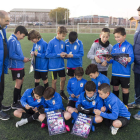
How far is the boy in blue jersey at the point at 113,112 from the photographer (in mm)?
2471

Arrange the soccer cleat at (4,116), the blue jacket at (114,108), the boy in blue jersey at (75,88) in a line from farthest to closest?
the boy in blue jersey at (75,88)
the soccer cleat at (4,116)
the blue jacket at (114,108)

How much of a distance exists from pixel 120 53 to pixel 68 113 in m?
1.41

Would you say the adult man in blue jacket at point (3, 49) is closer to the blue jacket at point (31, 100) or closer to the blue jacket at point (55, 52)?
the blue jacket at point (31, 100)

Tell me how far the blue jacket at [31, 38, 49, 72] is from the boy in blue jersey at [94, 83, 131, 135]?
1.52 meters

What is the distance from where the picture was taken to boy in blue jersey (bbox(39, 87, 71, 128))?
265cm

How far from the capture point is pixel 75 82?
3.18m

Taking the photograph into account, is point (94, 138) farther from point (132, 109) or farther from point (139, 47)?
point (139, 47)

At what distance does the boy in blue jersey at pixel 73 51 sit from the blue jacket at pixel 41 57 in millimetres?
500

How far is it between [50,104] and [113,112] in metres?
1.10

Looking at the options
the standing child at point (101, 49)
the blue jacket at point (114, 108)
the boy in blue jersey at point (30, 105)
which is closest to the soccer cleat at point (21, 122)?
the boy in blue jersey at point (30, 105)

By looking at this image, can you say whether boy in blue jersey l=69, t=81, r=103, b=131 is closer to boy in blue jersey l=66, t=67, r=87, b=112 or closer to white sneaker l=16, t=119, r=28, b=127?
boy in blue jersey l=66, t=67, r=87, b=112

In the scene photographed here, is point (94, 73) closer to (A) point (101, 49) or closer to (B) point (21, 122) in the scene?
(A) point (101, 49)

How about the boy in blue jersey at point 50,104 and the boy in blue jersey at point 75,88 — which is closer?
the boy in blue jersey at point 50,104

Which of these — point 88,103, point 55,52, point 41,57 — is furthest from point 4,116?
point 55,52
